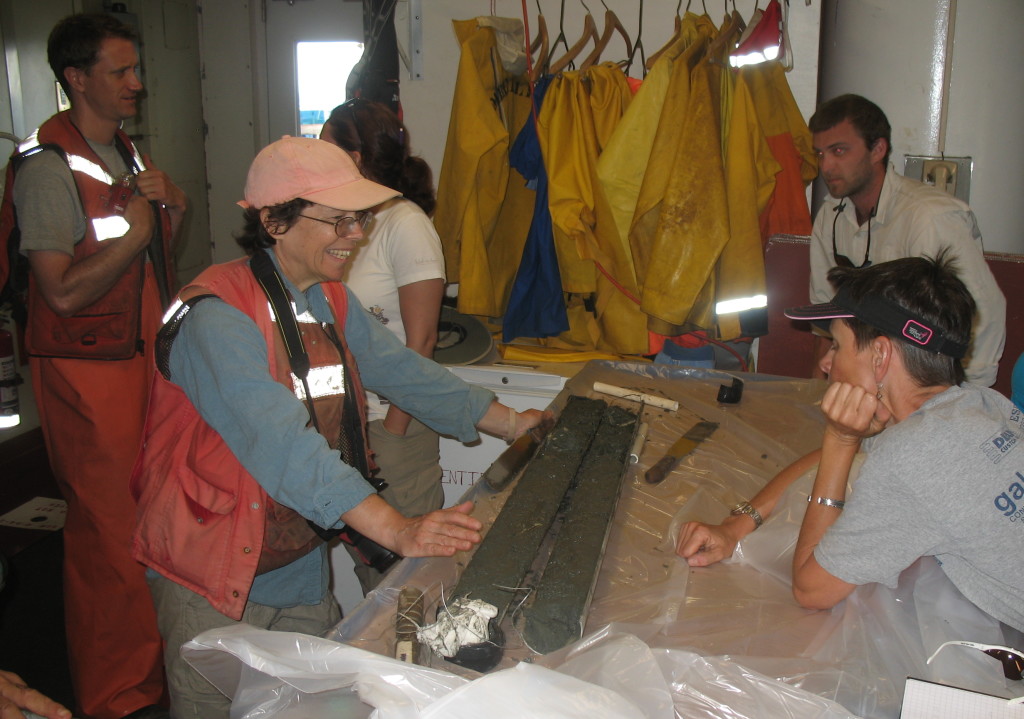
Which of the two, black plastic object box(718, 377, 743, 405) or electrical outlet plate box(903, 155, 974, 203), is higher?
electrical outlet plate box(903, 155, 974, 203)

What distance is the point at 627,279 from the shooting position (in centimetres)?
306

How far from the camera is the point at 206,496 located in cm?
146

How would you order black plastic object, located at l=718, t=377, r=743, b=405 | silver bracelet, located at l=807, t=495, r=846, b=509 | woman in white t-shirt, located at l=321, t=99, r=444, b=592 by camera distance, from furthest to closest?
woman in white t-shirt, located at l=321, t=99, r=444, b=592
black plastic object, located at l=718, t=377, r=743, b=405
silver bracelet, located at l=807, t=495, r=846, b=509

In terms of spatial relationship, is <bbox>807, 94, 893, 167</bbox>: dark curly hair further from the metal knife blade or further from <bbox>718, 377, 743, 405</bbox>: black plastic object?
the metal knife blade

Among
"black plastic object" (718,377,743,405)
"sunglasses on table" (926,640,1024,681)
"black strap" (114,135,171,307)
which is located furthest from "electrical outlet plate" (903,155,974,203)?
"black strap" (114,135,171,307)

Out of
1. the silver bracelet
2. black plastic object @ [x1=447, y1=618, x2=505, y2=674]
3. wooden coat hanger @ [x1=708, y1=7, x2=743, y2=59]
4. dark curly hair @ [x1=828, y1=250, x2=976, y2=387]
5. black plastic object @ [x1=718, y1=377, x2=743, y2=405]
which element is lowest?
black plastic object @ [x1=447, y1=618, x2=505, y2=674]

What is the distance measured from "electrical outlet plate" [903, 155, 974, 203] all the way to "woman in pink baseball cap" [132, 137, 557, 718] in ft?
7.83

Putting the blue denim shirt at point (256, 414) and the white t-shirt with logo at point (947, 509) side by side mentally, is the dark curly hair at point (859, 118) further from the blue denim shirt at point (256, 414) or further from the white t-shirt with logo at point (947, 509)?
the blue denim shirt at point (256, 414)

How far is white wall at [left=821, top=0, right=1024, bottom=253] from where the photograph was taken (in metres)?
2.91

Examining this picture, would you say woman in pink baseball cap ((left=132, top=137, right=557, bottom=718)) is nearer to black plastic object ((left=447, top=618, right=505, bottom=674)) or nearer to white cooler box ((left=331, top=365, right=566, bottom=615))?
black plastic object ((left=447, top=618, right=505, bottom=674))

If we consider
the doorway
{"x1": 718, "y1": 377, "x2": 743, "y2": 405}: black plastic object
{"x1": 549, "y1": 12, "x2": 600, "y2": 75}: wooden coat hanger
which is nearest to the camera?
{"x1": 718, "y1": 377, "x2": 743, "y2": 405}: black plastic object

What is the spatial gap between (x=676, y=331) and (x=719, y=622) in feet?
6.19

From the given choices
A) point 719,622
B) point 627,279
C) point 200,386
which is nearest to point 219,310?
point 200,386

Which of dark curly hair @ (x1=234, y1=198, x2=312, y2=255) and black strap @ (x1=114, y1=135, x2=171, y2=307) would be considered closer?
dark curly hair @ (x1=234, y1=198, x2=312, y2=255)
